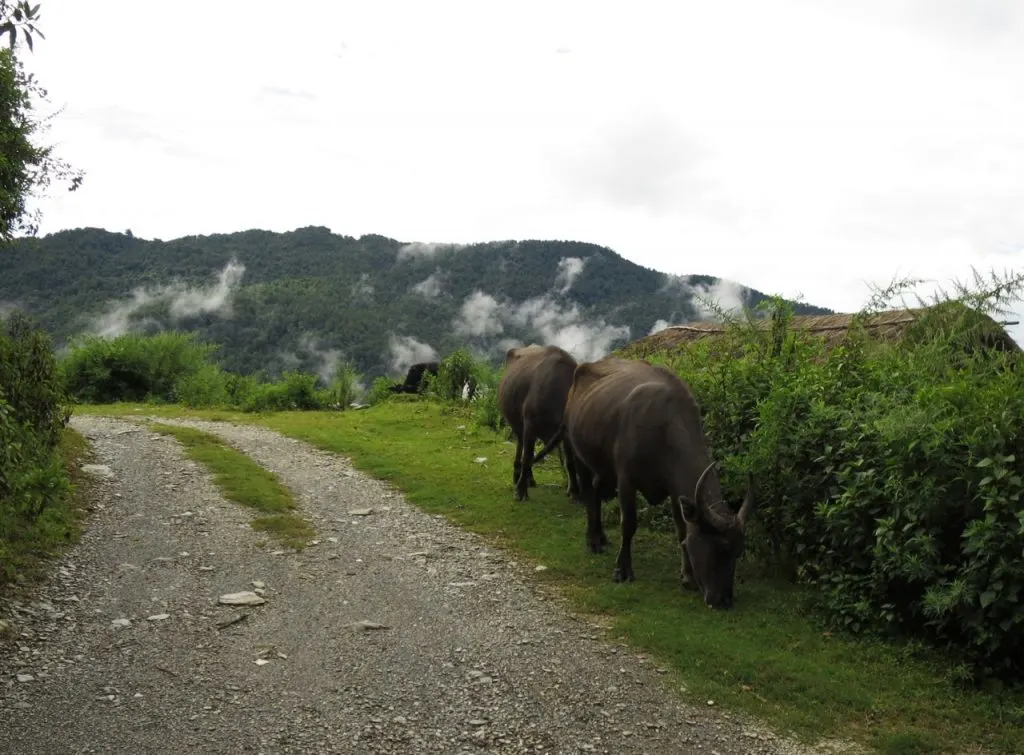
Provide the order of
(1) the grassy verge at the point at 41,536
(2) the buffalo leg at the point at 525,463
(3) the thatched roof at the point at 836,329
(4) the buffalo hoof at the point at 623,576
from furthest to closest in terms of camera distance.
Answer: (2) the buffalo leg at the point at 525,463 → (3) the thatched roof at the point at 836,329 → (4) the buffalo hoof at the point at 623,576 → (1) the grassy verge at the point at 41,536

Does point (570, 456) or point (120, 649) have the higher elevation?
point (570, 456)

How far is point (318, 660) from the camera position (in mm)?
6398

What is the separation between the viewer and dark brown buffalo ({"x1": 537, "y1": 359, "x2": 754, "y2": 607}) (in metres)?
7.62

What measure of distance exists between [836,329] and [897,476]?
721 cm

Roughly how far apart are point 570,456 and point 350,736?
6758 millimetres

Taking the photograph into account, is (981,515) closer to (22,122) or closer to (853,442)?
(853,442)

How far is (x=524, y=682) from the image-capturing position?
6125 millimetres

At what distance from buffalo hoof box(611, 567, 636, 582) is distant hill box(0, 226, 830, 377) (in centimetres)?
3677

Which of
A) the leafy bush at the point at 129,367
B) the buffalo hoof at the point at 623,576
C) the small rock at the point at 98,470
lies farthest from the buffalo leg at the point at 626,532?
the leafy bush at the point at 129,367

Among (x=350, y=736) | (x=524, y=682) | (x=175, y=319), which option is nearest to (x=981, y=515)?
(x=524, y=682)

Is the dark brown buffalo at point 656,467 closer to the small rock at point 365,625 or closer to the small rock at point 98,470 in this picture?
the small rock at point 365,625

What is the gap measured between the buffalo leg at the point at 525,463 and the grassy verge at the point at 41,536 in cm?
568

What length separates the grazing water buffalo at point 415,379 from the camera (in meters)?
28.6

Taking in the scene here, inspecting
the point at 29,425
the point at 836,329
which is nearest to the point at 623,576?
the point at 836,329
